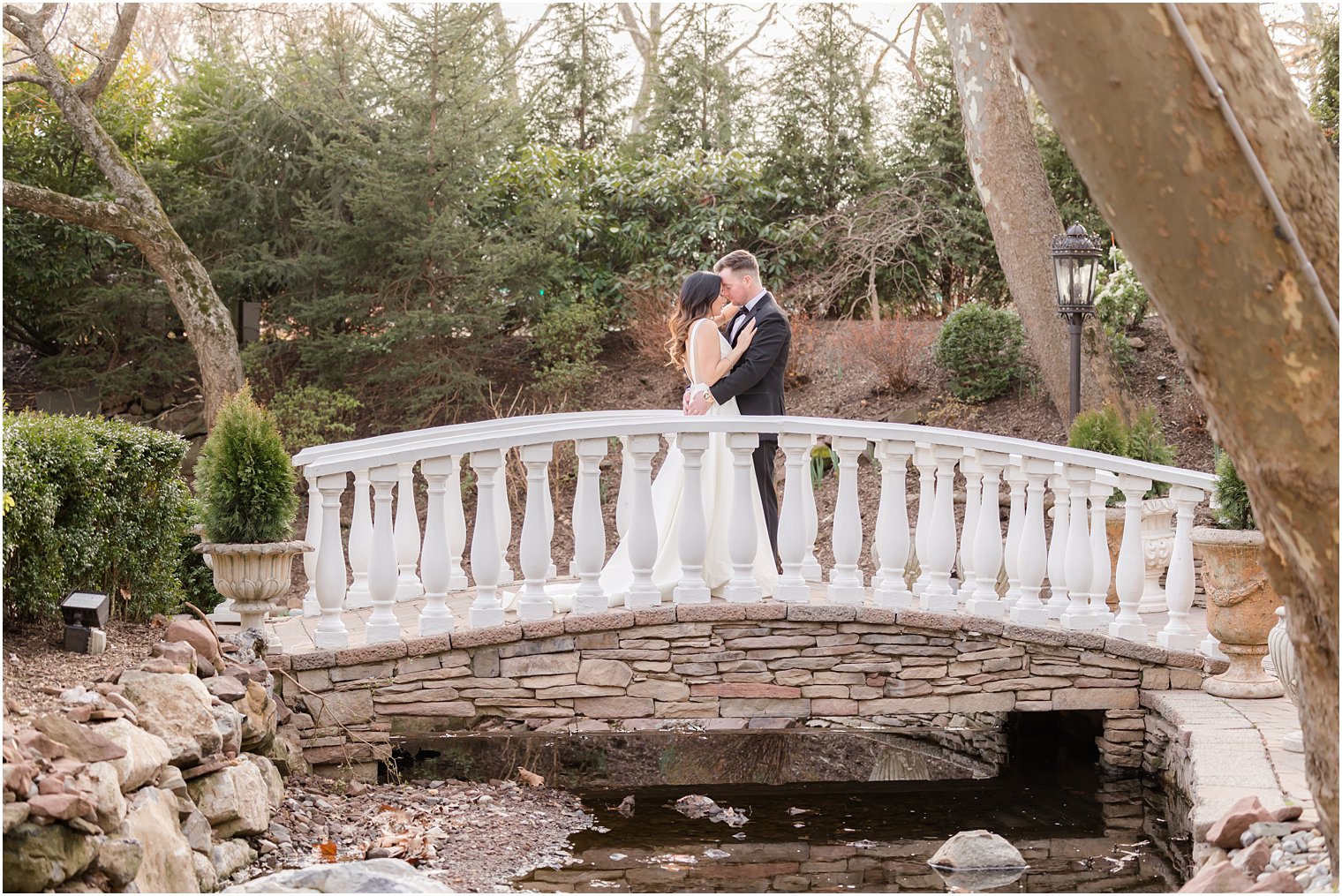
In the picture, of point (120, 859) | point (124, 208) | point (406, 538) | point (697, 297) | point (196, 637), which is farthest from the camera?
point (124, 208)

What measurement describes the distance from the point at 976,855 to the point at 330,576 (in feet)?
9.47

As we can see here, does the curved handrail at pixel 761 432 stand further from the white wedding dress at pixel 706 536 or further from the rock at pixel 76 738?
the rock at pixel 76 738

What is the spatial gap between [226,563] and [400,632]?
31.9 inches

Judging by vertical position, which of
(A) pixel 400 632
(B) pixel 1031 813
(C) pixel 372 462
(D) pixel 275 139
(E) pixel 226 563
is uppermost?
(D) pixel 275 139

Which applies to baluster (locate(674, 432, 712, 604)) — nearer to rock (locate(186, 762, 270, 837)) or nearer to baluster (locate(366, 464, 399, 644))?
baluster (locate(366, 464, 399, 644))

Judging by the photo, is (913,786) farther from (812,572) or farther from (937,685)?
(812,572)

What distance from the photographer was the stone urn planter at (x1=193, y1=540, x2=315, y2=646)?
500 centimetres

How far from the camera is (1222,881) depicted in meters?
3.34

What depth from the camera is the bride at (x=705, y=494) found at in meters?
5.76

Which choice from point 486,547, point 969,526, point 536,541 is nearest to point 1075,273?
point 969,526

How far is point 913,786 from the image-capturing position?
219 inches

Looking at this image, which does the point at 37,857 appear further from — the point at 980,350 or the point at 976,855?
the point at 980,350

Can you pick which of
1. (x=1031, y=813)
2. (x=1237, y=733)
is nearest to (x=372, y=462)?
(x=1031, y=813)

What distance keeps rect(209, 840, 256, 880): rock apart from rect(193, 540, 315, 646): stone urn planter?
1.25 m
